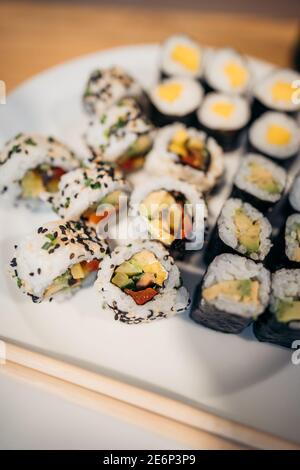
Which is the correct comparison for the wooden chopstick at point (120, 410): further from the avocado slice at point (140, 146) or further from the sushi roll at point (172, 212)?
the avocado slice at point (140, 146)

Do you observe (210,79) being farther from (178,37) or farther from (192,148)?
(192,148)

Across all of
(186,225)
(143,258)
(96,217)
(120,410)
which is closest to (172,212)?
(186,225)

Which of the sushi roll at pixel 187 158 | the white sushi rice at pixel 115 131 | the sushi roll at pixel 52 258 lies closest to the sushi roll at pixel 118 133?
the white sushi rice at pixel 115 131

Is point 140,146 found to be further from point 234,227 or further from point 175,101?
point 234,227

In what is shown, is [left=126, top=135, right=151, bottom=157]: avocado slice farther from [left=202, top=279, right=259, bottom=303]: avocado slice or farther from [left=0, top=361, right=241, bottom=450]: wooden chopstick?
[left=0, top=361, right=241, bottom=450]: wooden chopstick

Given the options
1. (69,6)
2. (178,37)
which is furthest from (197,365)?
(69,6)

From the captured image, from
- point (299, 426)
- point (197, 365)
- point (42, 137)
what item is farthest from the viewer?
point (42, 137)
